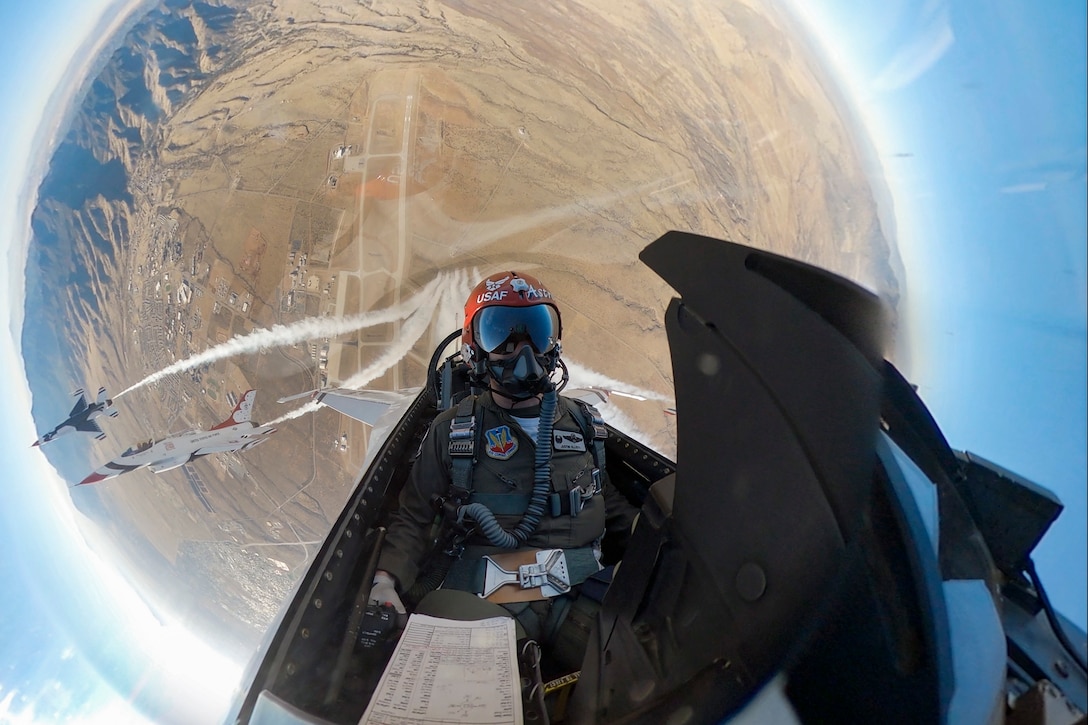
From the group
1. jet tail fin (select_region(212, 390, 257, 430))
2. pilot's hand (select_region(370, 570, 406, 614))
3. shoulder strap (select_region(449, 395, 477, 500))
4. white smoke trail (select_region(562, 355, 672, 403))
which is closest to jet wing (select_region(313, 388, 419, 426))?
shoulder strap (select_region(449, 395, 477, 500))

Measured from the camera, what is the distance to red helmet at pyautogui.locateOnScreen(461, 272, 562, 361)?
215 cm

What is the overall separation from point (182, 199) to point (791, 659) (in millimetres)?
24406

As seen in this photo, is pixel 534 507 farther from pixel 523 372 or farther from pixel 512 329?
pixel 512 329

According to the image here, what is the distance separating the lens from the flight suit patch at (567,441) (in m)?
2.08

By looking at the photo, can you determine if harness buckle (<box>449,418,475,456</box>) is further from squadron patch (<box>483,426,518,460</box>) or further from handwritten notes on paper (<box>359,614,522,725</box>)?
handwritten notes on paper (<box>359,614,522,725</box>)

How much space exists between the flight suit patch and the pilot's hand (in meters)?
0.81

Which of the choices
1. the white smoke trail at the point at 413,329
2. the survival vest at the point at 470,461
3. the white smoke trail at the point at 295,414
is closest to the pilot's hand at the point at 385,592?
the survival vest at the point at 470,461

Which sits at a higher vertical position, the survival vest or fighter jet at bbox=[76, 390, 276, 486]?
fighter jet at bbox=[76, 390, 276, 486]

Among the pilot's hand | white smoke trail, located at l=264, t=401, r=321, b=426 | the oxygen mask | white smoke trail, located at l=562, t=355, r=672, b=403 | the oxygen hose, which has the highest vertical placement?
white smoke trail, located at l=264, t=401, r=321, b=426

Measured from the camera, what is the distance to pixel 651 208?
16.2m

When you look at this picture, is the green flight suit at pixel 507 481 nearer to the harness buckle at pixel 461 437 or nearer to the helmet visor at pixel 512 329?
the harness buckle at pixel 461 437

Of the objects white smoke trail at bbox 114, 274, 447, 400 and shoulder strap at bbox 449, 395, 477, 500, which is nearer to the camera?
shoulder strap at bbox 449, 395, 477, 500

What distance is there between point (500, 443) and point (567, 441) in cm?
29

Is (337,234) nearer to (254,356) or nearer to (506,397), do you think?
(254,356)
